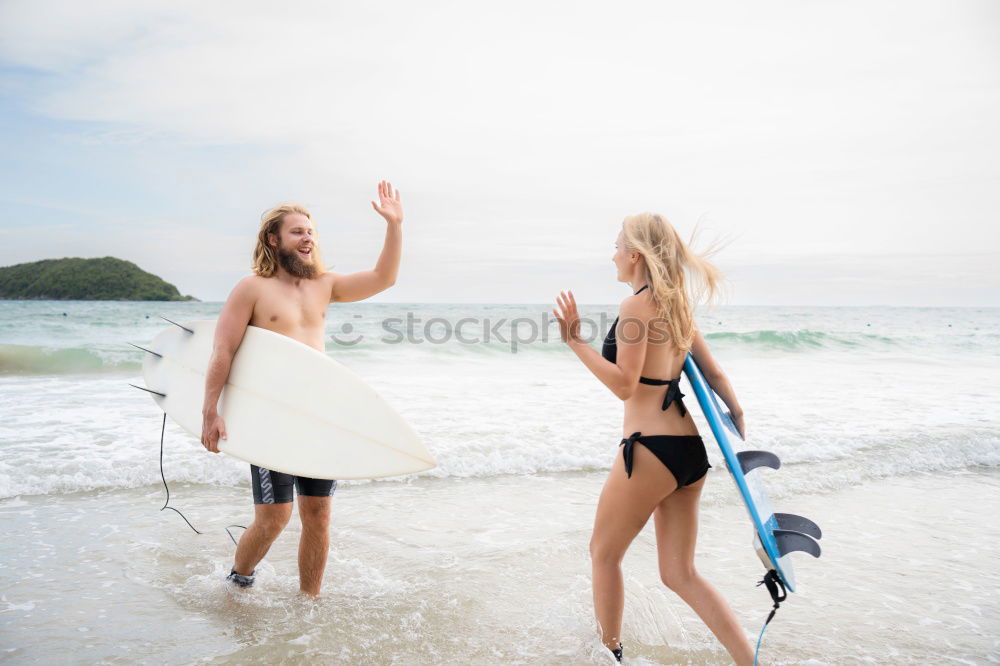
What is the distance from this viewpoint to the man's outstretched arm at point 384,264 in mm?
3164

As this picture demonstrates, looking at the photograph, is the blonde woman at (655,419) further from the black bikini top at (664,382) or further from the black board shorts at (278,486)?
the black board shorts at (278,486)

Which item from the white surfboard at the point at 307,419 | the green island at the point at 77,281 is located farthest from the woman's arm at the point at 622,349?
the green island at the point at 77,281

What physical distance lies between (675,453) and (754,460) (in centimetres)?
42

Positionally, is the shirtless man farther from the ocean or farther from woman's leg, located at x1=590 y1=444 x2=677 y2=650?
woman's leg, located at x1=590 y1=444 x2=677 y2=650

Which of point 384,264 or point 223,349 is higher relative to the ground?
point 384,264

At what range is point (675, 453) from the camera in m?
2.41

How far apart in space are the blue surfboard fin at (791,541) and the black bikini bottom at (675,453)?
0.37 metres

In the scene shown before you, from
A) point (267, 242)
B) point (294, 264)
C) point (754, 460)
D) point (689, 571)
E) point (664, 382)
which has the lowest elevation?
point (689, 571)

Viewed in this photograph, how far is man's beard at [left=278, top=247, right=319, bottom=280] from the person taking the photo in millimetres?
3057

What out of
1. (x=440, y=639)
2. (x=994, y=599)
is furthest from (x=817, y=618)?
(x=440, y=639)

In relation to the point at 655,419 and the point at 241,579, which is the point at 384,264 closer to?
the point at 655,419

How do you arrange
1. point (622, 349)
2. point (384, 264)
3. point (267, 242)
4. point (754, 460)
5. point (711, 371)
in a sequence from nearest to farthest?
point (622, 349), point (754, 460), point (711, 371), point (267, 242), point (384, 264)

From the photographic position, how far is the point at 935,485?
5.82 m

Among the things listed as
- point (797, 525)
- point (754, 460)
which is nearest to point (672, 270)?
point (754, 460)
